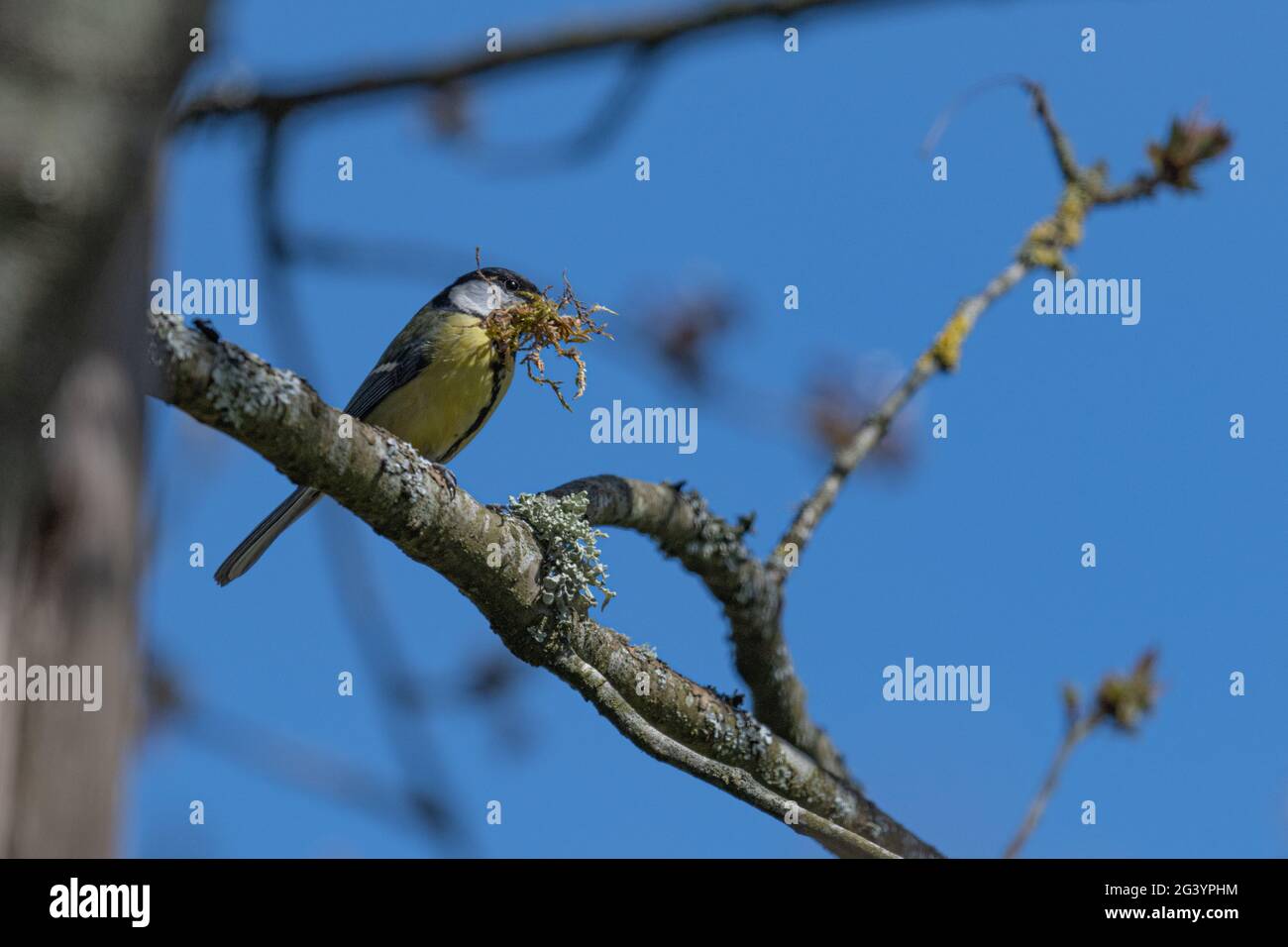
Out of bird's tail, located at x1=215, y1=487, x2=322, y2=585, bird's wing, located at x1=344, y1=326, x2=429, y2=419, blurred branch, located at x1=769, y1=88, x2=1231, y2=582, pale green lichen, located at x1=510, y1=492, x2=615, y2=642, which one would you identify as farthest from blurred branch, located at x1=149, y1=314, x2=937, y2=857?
bird's wing, located at x1=344, y1=326, x2=429, y2=419

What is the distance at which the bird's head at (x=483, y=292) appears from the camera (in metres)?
5.79

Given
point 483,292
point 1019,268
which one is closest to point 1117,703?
point 1019,268

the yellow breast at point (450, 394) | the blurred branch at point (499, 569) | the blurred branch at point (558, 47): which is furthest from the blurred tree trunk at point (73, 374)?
the yellow breast at point (450, 394)

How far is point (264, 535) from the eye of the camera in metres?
5.01

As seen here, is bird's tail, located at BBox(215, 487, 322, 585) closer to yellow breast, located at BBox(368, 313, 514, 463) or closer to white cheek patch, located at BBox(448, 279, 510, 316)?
yellow breast, located at BBox(368, 313, 514, 463)

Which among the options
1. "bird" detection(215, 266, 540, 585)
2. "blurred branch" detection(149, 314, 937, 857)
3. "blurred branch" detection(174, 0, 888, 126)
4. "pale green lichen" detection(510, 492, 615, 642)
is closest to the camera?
"blurred branch" detection(174, 0, 888, 126)

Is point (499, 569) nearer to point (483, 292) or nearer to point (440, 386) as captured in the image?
point (440, 386)

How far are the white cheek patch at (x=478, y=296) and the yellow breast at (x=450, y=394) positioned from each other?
0.40 meters

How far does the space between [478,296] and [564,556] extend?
260 cm

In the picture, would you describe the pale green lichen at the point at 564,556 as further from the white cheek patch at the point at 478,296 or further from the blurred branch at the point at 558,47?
the white cheek patch at the point at 478,296

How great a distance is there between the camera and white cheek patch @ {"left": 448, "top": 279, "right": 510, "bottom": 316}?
5855 mm

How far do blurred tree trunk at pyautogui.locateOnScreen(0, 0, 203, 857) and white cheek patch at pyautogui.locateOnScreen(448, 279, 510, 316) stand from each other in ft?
15.3
